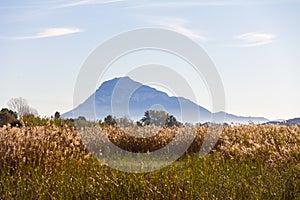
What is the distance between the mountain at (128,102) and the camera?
35.7 ft

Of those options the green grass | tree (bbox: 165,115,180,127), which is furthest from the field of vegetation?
tree (bbox: 165,115,180,127)

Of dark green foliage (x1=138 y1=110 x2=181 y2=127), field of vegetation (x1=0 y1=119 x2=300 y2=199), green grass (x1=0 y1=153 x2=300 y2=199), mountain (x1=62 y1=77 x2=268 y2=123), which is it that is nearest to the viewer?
green grass (x1=0 y1=153 x2=300 y2=199)

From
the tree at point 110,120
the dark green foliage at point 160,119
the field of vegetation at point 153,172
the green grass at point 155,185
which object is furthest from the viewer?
the dark green foliage at point 160,119

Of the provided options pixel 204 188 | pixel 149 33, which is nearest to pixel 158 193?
pixel 204 188

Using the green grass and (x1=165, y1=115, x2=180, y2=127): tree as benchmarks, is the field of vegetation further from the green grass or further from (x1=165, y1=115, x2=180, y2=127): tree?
(x1=165, y1=115, x2=180, y2=127): tree

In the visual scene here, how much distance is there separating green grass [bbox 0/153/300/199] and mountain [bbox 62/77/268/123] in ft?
7.74

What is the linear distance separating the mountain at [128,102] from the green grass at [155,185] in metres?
2.36

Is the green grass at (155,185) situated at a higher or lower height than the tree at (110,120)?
lower

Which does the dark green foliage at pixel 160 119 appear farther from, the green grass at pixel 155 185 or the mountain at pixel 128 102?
the green grass at pixel 155 185

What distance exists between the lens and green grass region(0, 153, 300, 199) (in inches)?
271

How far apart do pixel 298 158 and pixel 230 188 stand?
2.55 meters

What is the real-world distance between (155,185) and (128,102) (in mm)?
4420

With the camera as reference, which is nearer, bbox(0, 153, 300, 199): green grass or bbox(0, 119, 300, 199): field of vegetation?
bbox(0, 153, 300, 199): green grass

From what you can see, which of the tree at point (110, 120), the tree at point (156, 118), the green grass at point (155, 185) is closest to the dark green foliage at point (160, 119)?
the tree at point (156, 118)
